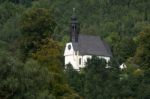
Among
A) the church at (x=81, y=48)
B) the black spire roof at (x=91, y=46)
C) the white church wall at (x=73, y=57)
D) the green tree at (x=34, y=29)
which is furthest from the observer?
the black spire roof at (x=91, y=46)

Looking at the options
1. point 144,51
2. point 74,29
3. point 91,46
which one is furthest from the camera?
point 91,46

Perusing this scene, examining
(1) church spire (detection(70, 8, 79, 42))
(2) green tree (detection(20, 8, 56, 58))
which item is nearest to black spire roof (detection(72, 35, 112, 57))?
(1) church spire (detection(70, 8, 79, 42))

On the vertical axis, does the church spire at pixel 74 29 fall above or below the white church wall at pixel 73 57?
above

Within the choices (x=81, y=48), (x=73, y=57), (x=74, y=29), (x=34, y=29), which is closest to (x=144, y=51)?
(x=34, y=29)

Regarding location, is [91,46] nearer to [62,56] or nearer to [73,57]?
[73,57]

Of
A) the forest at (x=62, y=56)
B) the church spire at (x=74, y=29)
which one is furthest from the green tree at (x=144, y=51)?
the church spire at (x=74, y=29)

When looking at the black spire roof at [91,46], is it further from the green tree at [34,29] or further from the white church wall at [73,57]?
the green tree at [34,29]

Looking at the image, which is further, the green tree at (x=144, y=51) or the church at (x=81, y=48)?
the church at (x=81, y=48)

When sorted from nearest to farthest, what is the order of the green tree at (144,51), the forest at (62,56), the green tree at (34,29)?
the forest at (62,56) → the green tree at (34,29) → the green tree at (144,51)
